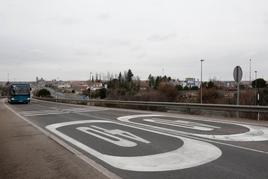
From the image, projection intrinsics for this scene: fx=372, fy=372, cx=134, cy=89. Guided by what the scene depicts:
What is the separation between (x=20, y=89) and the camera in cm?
5022

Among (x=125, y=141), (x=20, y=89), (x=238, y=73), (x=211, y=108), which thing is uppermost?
(x=238, y=73)

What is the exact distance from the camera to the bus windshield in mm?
50125

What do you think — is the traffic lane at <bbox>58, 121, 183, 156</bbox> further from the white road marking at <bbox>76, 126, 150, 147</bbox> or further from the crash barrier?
the crash barrier

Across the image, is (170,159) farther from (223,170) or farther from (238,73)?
(238,73)

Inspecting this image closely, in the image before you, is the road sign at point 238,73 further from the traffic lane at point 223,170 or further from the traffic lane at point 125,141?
the traffic lane at point 223,170

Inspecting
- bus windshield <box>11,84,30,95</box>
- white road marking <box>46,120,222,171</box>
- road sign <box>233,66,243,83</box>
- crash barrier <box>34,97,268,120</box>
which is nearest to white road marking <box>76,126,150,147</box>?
white road marking <box>46,120,222,171</box>

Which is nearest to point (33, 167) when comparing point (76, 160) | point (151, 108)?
point (76, 160)

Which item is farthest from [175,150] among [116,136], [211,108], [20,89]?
[20,89]

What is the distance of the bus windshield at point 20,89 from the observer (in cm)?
5012

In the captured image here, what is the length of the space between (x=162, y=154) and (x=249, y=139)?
11.8ft

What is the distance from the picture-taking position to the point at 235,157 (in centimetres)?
864

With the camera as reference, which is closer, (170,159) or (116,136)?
(170,159)

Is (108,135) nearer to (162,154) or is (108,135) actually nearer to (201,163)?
(162,154)

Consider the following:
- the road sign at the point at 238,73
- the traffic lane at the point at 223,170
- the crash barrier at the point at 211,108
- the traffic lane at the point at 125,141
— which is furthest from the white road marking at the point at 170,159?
the road sign at the point at 238,73
